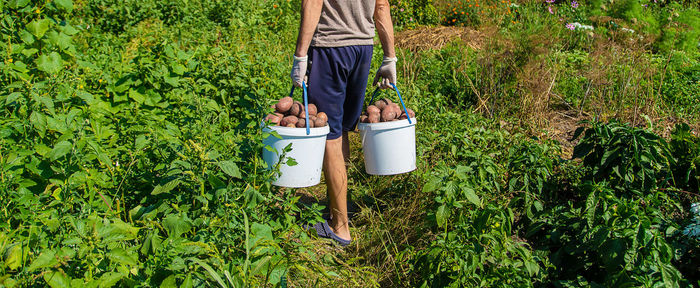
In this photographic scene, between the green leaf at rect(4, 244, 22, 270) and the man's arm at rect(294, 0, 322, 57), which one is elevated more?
the man's arm at rect(294, 0, 322, 57)

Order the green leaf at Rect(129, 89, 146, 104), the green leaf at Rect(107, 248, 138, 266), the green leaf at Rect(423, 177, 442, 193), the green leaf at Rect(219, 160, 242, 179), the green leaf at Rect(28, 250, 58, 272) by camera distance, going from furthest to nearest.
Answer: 1. the green leaf at Rect(129, 89, 146, 104)
2. the green leaf at Rect(423, 177, 442, 193)
3. the green leaf at Rect(219, 160, 242, 179)
4. the green leaf at Rect(107, 248, 138, 266)
5. the green leaf at Rect(28, 250, 58, 272)

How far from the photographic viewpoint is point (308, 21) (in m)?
2.60

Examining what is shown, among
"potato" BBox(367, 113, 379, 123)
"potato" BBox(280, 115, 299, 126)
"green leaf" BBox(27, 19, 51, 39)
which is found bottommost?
"potato" BBox(367, 113, 379, 123)

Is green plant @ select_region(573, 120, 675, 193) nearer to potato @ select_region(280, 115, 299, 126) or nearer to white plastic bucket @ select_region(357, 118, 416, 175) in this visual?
white plastic bucket @ select_region(357, 118, 416, 175)

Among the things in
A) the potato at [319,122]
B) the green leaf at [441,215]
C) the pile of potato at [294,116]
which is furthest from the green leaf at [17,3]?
the green leaf at [441,215]

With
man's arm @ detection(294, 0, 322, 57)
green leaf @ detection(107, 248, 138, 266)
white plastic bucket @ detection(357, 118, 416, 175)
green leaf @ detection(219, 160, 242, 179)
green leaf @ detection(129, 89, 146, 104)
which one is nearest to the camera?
green leaf @ detection(107, 248, 138, 266)

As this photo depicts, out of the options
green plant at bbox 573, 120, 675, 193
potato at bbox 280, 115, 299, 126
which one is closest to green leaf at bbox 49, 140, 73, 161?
potato at bbox 280, 115, 299, 126

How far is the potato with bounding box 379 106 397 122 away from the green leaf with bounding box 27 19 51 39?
197cm

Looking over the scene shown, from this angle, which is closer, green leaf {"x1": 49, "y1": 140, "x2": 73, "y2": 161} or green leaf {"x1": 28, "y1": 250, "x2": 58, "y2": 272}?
green leaf {"x1": 28, "y1": 250, "x2": 58, "y2": 272}

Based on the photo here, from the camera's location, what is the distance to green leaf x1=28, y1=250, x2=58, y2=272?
1.51 meters

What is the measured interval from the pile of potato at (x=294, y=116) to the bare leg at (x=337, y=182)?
225 mm

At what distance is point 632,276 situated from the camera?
2035 mm

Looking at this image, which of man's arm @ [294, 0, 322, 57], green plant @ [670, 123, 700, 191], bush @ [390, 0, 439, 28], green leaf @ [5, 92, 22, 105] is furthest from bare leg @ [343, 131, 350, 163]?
bush @ [390, 0, 439, 28]

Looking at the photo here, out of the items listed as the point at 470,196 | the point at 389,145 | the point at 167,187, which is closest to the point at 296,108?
the point at 389,145
